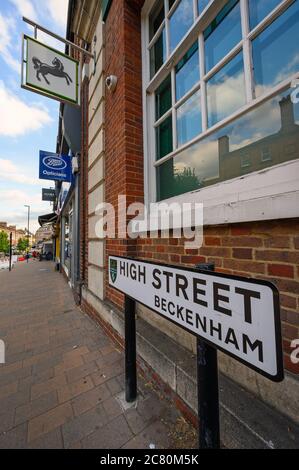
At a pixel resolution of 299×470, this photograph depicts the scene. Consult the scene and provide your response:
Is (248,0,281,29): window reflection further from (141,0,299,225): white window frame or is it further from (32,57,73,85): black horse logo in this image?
(32,57,73,85): black horse logo

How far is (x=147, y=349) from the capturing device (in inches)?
80.0

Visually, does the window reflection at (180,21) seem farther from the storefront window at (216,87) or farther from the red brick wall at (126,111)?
the red brick wall at (126,111)

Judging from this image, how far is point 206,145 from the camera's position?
1.94m

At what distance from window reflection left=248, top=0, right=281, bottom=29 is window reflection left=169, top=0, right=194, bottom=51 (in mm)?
827

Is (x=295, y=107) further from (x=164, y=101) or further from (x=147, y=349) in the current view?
(x=147, y=349)

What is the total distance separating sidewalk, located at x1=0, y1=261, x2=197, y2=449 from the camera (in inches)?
58.2

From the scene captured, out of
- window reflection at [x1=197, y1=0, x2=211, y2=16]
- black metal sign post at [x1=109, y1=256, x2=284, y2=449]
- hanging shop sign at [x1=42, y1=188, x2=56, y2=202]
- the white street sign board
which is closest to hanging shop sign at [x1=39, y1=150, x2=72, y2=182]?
the white street sign board

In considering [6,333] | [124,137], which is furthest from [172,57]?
[6,333]

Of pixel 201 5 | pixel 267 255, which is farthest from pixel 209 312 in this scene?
pixel 201 5

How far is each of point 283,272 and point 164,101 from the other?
2.48 m

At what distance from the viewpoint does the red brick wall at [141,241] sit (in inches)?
47.1

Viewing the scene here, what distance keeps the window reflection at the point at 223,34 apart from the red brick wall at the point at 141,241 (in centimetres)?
110

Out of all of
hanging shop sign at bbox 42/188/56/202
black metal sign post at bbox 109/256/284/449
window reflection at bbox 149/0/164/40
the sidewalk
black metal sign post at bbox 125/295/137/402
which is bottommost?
the sidewalk

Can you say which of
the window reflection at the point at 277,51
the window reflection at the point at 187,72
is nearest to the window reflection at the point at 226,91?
the window reflection at the point at 277,51
